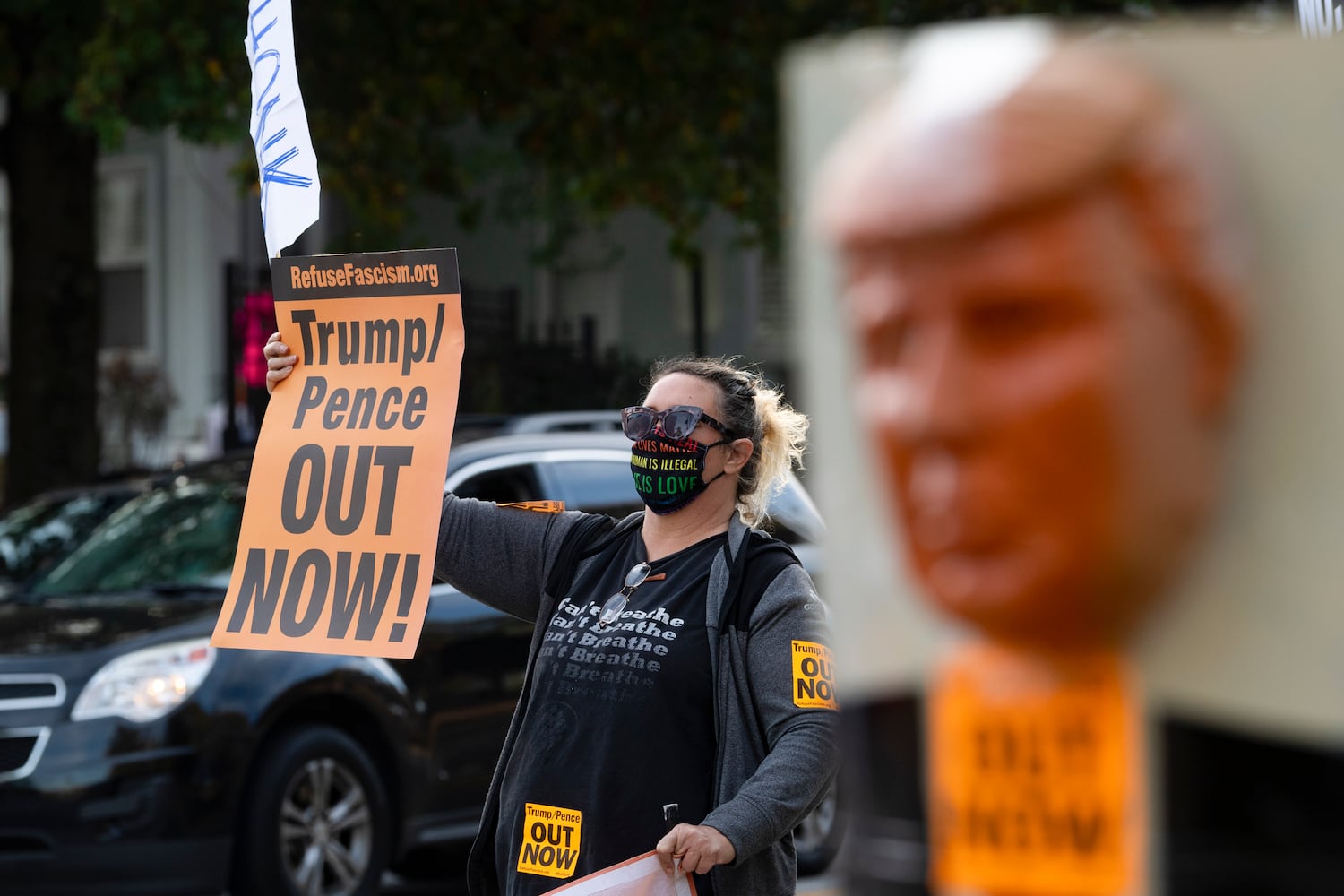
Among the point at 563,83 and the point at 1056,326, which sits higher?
the point at 563,83

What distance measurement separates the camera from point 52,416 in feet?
35.4

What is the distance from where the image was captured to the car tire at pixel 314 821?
6.50m

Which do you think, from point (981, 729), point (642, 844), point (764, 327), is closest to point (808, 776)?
point (642, 844)

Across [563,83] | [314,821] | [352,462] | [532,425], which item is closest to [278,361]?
[352,462]

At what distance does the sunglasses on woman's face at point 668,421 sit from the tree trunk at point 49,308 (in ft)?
25.6

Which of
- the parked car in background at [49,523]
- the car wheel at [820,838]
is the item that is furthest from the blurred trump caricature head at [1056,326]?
the parked car in background at [49,523]

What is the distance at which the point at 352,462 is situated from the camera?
3291mm

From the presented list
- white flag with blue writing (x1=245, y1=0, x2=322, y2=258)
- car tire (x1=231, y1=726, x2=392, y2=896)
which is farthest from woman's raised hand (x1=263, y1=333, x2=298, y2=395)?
car tire (x1=231, y1=726, x2=392, y2=896)

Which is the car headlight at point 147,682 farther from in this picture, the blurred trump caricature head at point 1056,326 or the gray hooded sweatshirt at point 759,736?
the blurred trump caricature head at point 1056,326

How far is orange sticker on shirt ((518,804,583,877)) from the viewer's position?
10.8 feet

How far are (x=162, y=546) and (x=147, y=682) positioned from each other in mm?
1251

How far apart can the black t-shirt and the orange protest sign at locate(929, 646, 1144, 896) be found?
7.60ft

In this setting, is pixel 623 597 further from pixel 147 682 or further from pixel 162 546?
pixel 162 546

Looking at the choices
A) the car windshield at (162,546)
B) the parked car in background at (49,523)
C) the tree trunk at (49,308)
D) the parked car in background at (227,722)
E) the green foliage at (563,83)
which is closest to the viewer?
the parked car in background at (227,722)
